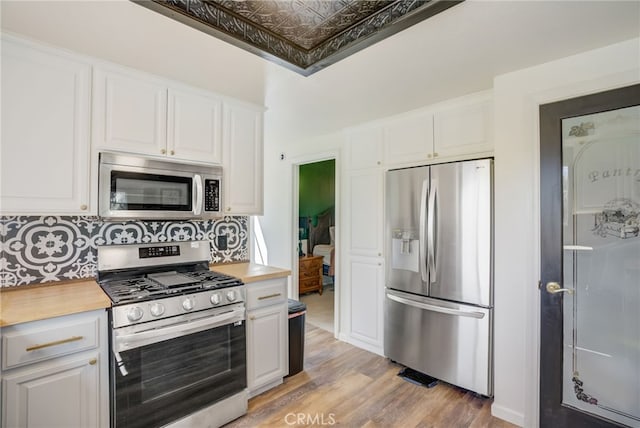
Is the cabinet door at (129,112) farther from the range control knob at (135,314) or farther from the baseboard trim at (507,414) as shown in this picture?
the baseboard trim at (507,414)

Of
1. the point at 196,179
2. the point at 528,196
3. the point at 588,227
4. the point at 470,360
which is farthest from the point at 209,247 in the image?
the point at 588,227

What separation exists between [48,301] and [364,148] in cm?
268

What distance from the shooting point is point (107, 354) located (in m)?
1.59

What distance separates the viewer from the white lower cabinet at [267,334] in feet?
7.30

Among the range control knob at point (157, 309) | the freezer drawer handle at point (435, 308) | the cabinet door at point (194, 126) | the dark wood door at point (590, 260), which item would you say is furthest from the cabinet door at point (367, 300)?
the range control knob at point (157, 309)

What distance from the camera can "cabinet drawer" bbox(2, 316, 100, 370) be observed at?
1.34 metres

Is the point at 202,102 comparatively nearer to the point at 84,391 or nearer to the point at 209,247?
the point at 209,247

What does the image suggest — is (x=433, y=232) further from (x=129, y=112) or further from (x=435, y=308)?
(x=129, y=112)

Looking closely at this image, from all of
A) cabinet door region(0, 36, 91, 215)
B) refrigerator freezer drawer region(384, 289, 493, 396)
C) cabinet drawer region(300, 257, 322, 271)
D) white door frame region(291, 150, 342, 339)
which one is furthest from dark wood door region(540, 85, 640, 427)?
cabinet drawer region(300, 257, 322, 271)

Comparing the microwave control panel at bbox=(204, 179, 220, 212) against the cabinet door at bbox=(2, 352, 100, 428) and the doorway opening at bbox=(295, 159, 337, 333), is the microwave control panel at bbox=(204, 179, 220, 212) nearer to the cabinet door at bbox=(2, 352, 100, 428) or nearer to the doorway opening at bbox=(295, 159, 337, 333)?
the cabinet door at bbox=(2, 352, 100, 428)

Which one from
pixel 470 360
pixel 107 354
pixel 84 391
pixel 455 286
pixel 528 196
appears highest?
pixel 528 196

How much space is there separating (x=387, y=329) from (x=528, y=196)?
1611 mm

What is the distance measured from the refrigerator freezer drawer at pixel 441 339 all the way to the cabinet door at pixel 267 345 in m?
0.98

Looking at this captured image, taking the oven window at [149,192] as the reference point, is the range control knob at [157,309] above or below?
below
